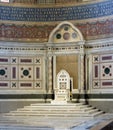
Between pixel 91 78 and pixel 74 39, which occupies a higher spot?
pixel 74 39

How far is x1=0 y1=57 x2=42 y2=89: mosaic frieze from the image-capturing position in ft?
68.9

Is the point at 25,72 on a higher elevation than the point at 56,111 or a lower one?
higher

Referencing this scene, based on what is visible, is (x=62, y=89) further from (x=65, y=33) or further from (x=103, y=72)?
(x=65, y=33)

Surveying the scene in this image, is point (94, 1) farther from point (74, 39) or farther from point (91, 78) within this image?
point (91, 78)

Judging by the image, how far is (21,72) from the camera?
69.9ft

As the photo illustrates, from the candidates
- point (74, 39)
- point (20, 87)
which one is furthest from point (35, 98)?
point (74, 39)

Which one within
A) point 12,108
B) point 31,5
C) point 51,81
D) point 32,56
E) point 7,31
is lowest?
point 12,108

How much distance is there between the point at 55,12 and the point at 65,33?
55.4 inches

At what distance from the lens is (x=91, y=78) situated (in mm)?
20859

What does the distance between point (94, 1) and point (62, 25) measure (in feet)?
7.67

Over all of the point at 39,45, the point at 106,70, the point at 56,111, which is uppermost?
the point at 39,45

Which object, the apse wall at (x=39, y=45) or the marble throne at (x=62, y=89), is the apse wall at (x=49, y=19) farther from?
the marble throne at (x=62, y=89)

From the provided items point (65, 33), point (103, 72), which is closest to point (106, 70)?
point (103, 72)

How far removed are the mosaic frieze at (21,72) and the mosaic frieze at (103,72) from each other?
3272 millimetres
